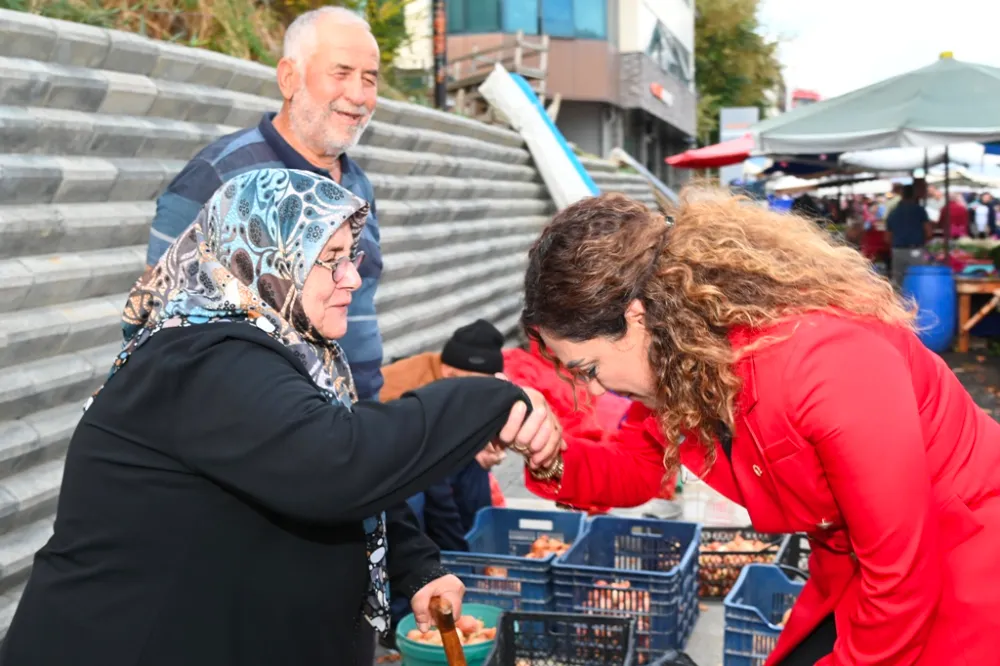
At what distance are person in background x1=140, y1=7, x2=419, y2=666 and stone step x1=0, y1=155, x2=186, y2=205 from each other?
64cm

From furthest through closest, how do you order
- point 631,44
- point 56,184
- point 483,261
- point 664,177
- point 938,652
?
point 664,177 → point 631,44 → point 483,261 → point 56,184 → point 938,652

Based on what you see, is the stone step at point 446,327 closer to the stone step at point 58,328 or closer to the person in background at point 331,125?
the stone step at point 58,328

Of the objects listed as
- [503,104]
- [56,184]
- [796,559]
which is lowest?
[796,559]

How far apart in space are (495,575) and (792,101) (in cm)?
6664

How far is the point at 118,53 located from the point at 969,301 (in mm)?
11030

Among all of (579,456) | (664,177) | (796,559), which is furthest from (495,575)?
(664,177)

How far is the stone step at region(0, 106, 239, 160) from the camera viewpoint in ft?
12.8

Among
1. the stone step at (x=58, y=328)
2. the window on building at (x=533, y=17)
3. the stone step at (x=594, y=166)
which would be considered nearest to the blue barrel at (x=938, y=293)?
the stone step at (x=594, y=166)

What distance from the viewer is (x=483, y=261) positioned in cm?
1081

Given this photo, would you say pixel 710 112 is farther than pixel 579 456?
Yes

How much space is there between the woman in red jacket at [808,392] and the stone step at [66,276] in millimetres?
2382

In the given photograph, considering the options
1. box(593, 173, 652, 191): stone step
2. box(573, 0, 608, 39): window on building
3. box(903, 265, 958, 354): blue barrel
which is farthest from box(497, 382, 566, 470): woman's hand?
box(573, 0, 608, 39): window on building

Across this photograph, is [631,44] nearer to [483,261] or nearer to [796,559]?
[483,261]

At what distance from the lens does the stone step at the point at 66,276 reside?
12.5ft
